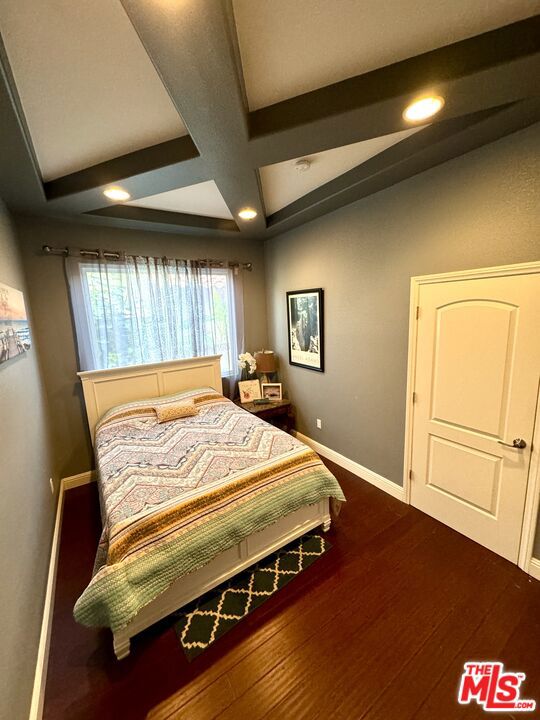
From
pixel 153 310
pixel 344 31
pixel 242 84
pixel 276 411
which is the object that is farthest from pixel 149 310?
pixel 344 31

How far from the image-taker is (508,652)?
137cm

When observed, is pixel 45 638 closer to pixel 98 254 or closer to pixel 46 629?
pixel 46 629

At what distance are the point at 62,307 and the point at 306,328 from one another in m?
2.48

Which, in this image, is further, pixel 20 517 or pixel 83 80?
pixel 20 517

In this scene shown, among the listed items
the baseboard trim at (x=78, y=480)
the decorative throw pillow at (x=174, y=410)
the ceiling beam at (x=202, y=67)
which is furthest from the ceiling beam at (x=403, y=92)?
the baseboard trim at (x=78, y=480)

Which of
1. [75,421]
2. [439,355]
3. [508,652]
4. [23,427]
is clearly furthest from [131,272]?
[508,652]

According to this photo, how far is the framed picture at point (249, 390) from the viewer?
352 centimetres

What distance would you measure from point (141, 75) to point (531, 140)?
6.41 ft

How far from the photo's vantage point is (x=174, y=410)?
277 cm

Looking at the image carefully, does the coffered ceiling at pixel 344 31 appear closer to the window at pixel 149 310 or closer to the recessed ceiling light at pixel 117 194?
the recessed ceiling light at pixel 117 194

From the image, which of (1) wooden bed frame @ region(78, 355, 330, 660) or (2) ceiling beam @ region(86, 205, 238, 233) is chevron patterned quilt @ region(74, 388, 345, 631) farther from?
(2) ceiling beam @ region(86, 205, 238, 233)

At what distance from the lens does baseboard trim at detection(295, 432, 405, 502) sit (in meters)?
2.48

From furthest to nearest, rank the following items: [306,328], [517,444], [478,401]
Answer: [306,328]
[478,401]
[517,444]

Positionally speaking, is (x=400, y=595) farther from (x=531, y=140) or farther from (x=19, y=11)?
(x=19, y=11)
